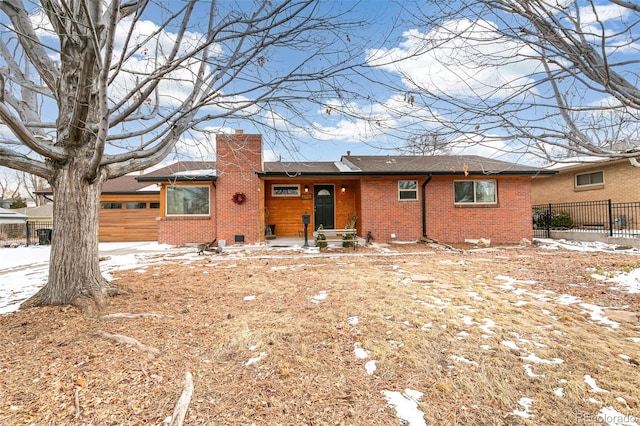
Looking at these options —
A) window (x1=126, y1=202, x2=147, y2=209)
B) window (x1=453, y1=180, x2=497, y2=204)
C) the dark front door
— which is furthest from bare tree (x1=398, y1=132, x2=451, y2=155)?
window (x1=126, y1=202, x2=147, y2=209)

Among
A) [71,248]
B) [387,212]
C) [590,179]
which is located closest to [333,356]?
[71,248]

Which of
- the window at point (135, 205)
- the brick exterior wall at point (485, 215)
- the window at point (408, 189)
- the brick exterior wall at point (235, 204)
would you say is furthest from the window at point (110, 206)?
the brick exterior wall at point (485, 215)

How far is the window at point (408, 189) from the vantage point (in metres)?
12.1

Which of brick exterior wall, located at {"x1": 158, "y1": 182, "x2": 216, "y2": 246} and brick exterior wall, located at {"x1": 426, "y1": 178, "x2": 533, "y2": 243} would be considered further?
brick exterior wall, located at {"x1": 426, "y1": 178, "x2": 533, "y2": 243}

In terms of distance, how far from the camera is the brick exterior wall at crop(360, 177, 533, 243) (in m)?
11.9

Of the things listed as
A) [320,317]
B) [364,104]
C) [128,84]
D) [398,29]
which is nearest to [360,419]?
[320,317]

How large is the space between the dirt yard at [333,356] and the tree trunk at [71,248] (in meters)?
0.30

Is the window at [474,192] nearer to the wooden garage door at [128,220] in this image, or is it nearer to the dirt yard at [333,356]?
the dirt yard at [333,356]

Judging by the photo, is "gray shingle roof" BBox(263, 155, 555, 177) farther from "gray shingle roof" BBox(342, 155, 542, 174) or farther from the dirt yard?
the dirt yard

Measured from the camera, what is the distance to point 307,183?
Result: 45.5ft

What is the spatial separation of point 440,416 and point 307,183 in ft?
40.2

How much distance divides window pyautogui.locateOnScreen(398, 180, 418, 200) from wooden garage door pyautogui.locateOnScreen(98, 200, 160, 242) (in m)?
11.9

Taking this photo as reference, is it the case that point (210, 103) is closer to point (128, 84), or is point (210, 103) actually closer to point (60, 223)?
point (128, 84)

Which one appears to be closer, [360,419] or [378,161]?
[360,419]
